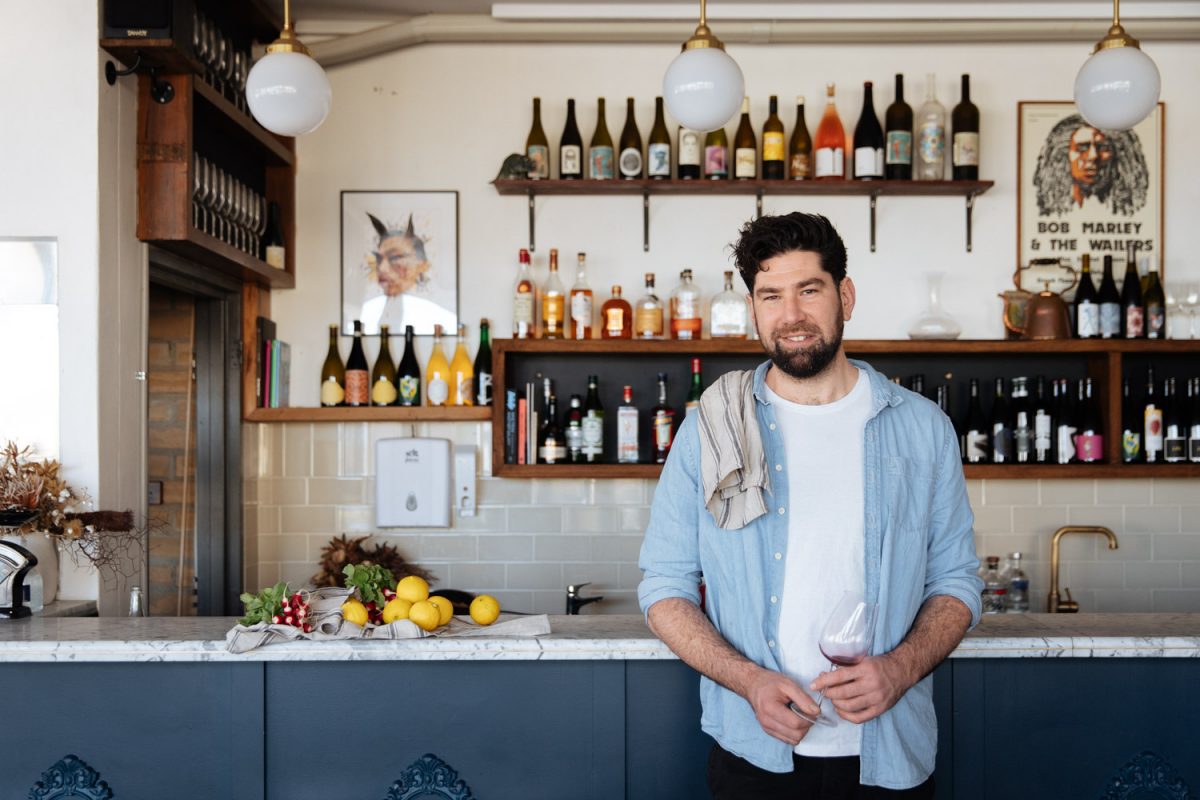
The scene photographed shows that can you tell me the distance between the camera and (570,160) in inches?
145

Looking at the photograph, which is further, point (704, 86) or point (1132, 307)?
point (1132, 307)

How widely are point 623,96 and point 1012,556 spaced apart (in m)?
2.01

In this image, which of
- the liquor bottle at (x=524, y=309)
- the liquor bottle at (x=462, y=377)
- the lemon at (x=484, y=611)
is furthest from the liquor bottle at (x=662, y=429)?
the lemon at (x=484, y=611)

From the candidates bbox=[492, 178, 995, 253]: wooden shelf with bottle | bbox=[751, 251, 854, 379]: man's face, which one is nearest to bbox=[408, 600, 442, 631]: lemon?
bbox=[751, 251, 854, 379]: man's face

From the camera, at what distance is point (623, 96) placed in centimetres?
A: 379

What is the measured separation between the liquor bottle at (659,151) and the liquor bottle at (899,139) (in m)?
0.73

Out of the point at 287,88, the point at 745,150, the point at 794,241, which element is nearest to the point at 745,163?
the point at 745,150

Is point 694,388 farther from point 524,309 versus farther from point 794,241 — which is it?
point 794,241

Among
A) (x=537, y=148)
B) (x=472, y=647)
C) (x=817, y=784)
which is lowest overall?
(x=817, y=784)

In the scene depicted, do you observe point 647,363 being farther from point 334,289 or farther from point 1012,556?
point 1012,556

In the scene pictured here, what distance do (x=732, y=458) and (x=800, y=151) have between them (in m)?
2.28

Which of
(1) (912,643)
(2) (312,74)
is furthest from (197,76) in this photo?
(1) (912,643)

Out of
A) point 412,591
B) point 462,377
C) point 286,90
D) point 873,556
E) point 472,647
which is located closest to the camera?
point 873,556

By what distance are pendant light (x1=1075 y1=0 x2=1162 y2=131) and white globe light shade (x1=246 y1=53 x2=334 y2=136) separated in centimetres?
162
